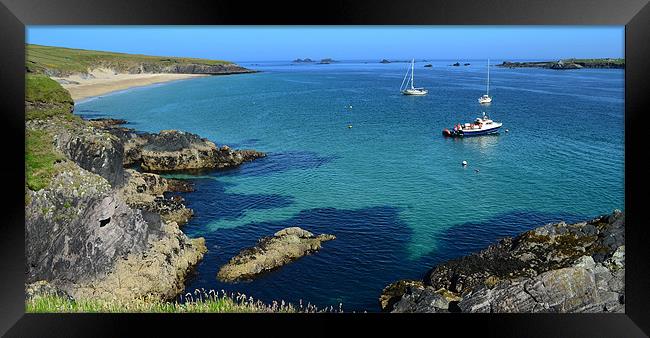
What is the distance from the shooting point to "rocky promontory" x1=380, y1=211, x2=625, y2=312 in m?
10.7

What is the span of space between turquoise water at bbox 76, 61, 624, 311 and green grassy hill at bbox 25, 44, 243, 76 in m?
5.20

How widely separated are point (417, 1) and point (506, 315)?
15.3 feet

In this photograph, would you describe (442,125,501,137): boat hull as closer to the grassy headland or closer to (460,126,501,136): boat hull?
(460,126,501,136): boat hull

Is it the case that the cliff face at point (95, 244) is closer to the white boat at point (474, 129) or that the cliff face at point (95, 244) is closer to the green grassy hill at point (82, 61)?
the white boat at point (474, 129)

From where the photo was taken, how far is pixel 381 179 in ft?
90.2

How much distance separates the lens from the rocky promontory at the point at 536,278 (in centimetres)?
1066

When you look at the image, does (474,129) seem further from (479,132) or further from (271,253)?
(271,253)

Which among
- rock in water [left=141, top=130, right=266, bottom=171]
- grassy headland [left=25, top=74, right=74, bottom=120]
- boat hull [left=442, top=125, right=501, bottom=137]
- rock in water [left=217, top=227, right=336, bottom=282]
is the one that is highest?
grassy headland [left=25, top=74, right=74, bottom=120]

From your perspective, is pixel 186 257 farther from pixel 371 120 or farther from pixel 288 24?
pixel 371 120

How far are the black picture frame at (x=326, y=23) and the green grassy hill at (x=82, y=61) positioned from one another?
36450mm

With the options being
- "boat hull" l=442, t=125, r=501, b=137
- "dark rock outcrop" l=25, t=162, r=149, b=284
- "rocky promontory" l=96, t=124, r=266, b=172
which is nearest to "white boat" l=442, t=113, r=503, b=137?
"boat hull" l=442, t=125, r=501, b=137

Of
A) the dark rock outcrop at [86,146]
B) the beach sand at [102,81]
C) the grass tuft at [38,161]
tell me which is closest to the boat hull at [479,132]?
the dark rock outcrop at [86,146]

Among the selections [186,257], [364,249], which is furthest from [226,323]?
A: [364,249]

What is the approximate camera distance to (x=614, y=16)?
779cm
